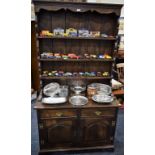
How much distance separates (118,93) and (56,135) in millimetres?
1628


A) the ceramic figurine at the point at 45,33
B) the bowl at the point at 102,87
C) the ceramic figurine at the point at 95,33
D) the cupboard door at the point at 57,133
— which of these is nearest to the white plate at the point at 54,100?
the cupboard door at the point at 57,133

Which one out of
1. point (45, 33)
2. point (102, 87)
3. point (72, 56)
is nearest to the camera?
point (45, 33)

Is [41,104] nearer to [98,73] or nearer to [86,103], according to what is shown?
[86,103]

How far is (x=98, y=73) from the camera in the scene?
2.24 meters

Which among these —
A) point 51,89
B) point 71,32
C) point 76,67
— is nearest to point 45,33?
point 71,32

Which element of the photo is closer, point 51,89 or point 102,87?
point 51,89

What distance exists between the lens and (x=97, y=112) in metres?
1.93

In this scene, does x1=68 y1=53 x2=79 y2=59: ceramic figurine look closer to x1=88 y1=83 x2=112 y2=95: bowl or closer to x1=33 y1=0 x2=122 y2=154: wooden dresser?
x1=33 y1=0 x2=122 y2=154: wooden dresser

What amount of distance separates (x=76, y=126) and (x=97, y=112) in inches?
12.1

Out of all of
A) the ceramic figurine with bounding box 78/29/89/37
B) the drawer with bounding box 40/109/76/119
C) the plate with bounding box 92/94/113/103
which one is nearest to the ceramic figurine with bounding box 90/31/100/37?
the ceramic figurine with bounding box 78/29/89/37

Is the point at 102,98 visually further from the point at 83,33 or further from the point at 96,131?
the point at 83,33
